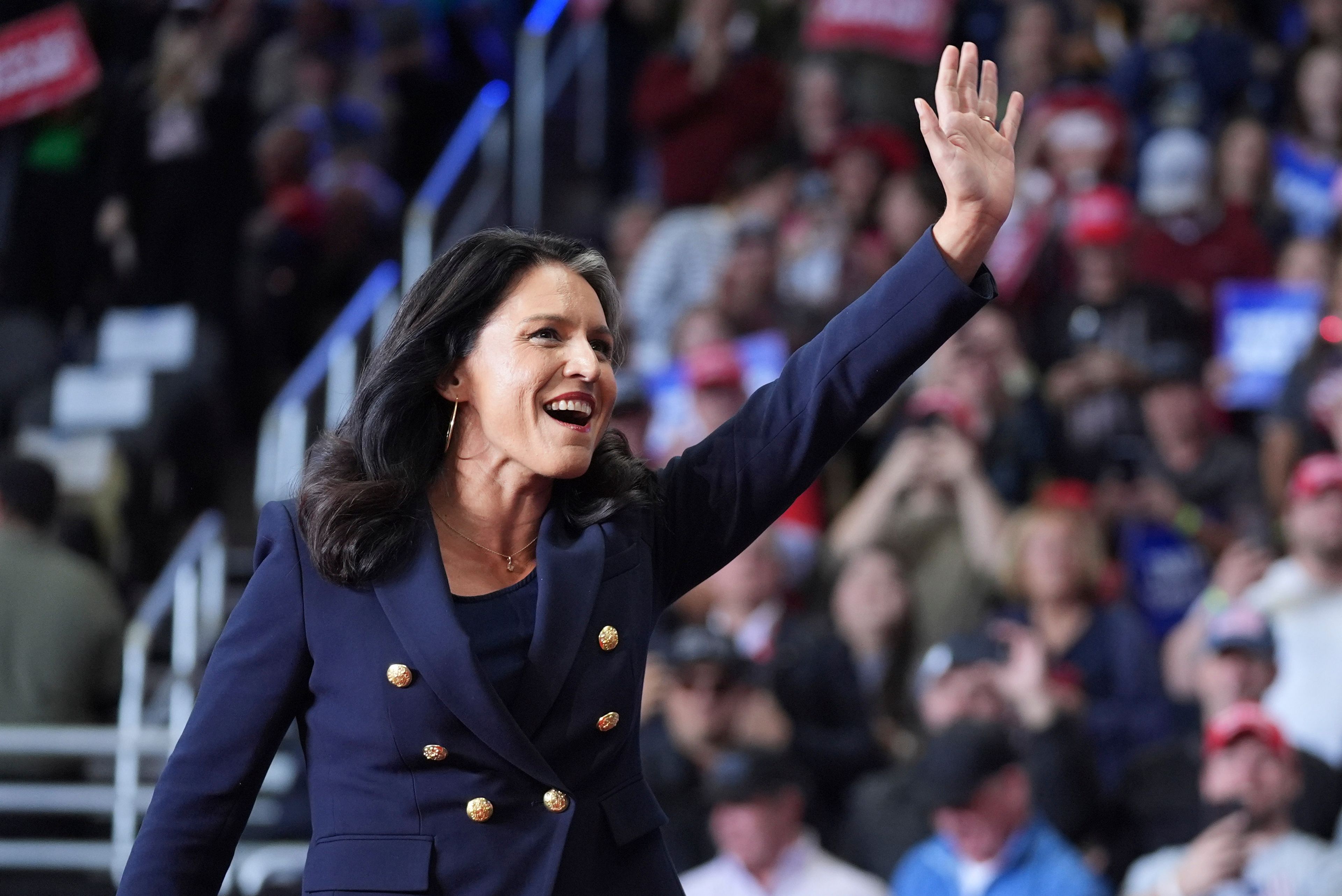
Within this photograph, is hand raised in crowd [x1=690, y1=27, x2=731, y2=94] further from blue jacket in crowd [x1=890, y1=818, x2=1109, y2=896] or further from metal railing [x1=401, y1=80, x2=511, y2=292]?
blue jacket in crowd [x1=890, y1=818, x2=1109, y2=896]

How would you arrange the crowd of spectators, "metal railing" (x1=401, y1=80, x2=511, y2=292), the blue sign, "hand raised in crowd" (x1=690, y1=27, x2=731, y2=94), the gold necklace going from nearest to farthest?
the gold necklace → the crowd of spectators → the blue sign → "hand raised in crowd" (x1=690, y1=27, x2=731, y2=94) → "metal railing" (x1=401, y1=80, x2=511, y2=292)

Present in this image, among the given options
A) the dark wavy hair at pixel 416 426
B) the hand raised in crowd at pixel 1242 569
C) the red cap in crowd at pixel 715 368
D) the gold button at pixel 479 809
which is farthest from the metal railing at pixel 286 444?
the hand raised in crowd at pixel 1242 569

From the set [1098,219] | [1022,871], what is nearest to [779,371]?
[1022,871]

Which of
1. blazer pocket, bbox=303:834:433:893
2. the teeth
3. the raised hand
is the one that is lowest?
blazer pocket, bbox=303:834:433:893

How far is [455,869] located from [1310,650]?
12.2 ft

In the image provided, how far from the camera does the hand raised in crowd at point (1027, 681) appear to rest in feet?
16.7

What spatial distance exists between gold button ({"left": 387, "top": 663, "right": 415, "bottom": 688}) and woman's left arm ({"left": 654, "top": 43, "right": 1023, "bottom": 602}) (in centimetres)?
38

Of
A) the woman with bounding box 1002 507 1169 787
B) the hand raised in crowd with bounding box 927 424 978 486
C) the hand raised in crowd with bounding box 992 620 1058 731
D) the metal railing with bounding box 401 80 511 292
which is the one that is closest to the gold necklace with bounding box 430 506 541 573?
the hand raised in crowd with bounding box 992 620 1058 731

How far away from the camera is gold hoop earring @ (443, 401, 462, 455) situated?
2.33 m

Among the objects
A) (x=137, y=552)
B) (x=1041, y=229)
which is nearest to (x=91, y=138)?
(x=137, y=552)

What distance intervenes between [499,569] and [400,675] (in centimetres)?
24

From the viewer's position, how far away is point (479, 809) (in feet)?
6.79

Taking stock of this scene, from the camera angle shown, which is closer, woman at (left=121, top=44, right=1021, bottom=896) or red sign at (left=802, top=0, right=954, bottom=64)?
woman at (left=121, top=44, right=1021, bottom=896)

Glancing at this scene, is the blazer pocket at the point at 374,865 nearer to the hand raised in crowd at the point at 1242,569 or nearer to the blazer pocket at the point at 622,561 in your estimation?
the blazer pocket at the point at 622,561
